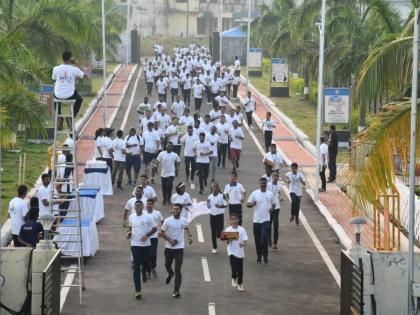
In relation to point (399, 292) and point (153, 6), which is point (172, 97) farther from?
point (153, 6)

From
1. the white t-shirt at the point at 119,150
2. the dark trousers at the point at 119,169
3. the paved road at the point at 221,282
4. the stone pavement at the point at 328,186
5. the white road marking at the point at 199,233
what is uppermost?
the white t-shirt at the point at 119,150

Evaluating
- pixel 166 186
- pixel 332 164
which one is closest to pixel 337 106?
pixel 332 164

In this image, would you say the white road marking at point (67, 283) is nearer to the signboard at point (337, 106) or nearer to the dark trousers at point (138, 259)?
the dark trousers at point (138, 259)

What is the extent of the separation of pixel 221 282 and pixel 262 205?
2.05 meters

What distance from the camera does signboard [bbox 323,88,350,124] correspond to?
38.5 meters

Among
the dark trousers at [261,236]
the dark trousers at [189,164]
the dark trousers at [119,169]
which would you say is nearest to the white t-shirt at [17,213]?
the dark trousers at [261,236]

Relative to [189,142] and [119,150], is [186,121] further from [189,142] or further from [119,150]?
[119,150]

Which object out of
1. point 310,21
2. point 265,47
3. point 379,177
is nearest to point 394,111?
point 379,177

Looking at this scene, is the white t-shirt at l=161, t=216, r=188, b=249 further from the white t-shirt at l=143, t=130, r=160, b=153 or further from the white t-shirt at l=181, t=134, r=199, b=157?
the white t-shirt at l=143, t=130, r=160, b=153

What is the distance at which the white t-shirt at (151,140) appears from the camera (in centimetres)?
3281

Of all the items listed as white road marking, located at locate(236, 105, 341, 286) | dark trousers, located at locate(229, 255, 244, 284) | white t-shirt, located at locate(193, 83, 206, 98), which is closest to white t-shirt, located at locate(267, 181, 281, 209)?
white road marking, located at locate(236, 105, 341, 286)

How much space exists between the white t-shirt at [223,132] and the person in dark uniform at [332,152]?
3064mm

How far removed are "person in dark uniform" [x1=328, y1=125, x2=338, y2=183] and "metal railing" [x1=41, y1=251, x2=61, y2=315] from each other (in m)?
14.9

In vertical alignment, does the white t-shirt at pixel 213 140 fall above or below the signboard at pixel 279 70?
below
